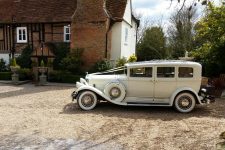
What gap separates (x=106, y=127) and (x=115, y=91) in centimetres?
232

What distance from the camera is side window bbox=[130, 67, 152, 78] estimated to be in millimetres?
10461

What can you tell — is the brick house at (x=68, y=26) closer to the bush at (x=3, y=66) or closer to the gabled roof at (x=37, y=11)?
the gabled roof at (x=37, y=11)

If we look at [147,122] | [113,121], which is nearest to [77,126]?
[113,121]

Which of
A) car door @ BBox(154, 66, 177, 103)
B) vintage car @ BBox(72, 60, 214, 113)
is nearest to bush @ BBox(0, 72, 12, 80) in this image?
vintage car @ BBox(72, 60, 214, 113)

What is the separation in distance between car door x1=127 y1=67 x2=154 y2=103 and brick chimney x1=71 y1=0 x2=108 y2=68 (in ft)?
29.8

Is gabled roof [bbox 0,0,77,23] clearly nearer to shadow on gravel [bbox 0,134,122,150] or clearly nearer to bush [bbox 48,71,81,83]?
bush [bbox 48,71,81,83]

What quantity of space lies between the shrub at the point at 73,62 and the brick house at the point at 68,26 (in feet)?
1.52

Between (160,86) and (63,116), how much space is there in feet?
11.2

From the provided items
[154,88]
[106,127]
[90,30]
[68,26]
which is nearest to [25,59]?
[68,26]

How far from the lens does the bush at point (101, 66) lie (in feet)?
61.5

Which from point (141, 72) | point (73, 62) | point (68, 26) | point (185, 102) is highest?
point (68, 26)

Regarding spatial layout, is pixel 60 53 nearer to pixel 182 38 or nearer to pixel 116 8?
pixel 116 8

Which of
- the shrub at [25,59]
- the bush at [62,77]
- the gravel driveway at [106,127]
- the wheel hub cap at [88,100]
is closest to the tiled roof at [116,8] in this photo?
the bush at [62,77]

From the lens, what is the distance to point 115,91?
10.5 meters
